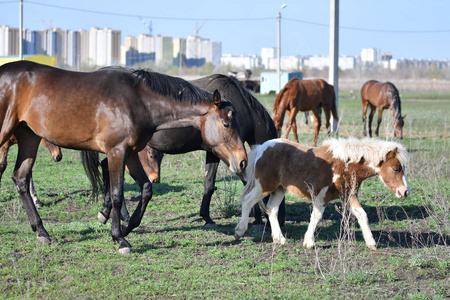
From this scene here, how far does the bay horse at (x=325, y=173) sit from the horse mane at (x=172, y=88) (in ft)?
3.59


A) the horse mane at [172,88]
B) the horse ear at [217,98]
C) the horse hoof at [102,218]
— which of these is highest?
the horse mane at [172,88]

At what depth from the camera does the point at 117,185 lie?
20.6 feet

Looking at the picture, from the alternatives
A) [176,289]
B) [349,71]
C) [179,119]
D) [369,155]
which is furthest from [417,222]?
[349,71]

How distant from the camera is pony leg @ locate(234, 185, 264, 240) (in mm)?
6688

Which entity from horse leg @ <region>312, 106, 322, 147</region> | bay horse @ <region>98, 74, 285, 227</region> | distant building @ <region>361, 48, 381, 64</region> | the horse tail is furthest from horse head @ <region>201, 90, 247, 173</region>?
distant building @ <region>361, 48, 381, 64</region>

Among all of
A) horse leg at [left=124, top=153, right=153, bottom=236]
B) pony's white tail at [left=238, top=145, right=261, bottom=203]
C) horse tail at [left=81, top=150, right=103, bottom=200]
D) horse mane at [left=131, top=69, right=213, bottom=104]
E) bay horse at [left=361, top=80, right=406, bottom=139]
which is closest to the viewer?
horse mane at [left=131, top=69, right=213, bottom=104]

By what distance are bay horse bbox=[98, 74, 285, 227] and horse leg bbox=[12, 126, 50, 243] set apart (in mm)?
1122

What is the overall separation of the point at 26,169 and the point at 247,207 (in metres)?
2.76

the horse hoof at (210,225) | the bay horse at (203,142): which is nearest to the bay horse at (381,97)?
the bay horse at (203,142)

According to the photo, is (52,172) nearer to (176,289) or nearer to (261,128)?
(261,128)

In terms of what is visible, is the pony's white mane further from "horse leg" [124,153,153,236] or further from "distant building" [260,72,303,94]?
"distant building" [260,72,303,94]

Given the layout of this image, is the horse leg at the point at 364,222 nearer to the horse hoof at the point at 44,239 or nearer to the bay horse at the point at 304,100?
the horse hoof at the point at 44,239

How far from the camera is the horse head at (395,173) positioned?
6.48 meters

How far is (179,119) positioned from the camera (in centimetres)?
636
